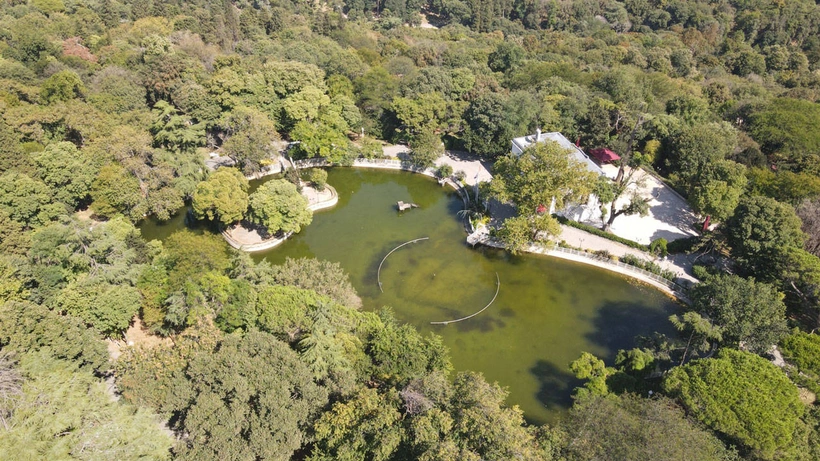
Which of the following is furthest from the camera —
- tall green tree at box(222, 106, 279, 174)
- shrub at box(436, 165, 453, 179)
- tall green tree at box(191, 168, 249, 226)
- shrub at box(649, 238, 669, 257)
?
shrub at box(436, 165, 453, 179)

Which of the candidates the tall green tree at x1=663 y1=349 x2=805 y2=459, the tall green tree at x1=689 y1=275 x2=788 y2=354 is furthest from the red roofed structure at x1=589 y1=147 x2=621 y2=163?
the tall green tree at x1=663 y1=349 x2=805 y2=459

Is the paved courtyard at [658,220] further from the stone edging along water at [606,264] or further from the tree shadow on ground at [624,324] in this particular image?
the tree shadow on ground at [624,324]

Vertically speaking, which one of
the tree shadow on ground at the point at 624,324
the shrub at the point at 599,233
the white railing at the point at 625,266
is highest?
the shrub at the point at 599,233

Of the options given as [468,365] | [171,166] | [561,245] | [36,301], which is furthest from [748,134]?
[36,301]

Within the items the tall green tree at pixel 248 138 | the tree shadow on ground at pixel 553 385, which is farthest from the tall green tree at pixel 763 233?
the tall green tree at pixel 248 138

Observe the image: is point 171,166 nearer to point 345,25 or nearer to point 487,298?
point 487,298

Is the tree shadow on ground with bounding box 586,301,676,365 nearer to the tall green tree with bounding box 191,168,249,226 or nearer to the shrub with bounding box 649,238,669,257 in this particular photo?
the shrub with bounding box 649,238,669,257
